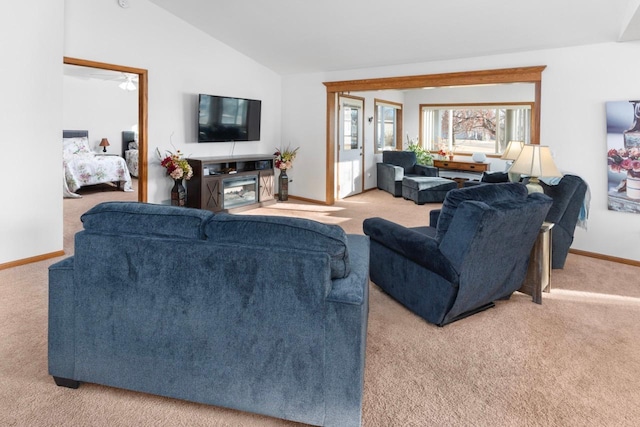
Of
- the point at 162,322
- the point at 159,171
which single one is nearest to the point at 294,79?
the point at 159,171

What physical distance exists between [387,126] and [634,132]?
20.7 feet

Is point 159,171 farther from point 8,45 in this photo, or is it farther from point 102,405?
point 102,405

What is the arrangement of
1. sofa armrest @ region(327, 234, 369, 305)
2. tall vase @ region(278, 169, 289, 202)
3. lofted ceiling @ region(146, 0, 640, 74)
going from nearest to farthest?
sofa armrest @ region(327, 234, 369, 305)
lofted ceiling @ region(146, 0, 640, 74)
tall vase @ region(278, 169, 289, 202)

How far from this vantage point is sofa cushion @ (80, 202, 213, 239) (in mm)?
1867

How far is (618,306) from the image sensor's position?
3232 mm

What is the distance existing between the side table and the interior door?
5.12m

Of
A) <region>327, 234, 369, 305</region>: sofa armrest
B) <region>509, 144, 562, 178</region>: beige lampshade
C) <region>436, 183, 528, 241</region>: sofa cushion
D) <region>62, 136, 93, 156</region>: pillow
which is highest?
<region>62, 136, 93, 156</region>: pillow

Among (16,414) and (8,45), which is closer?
(16,414)

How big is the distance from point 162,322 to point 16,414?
2.42 feet

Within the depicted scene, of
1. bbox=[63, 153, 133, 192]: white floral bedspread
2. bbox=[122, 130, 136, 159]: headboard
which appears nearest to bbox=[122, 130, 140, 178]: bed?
bbox=[122, 130, 136, 159]: headboard

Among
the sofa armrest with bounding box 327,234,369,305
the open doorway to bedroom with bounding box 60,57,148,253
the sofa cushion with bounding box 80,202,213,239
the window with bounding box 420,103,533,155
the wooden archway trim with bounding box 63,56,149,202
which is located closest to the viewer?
the sofa armrest with bounding box 327,234,369,305

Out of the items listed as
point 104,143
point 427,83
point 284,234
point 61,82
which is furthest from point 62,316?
point 104,143

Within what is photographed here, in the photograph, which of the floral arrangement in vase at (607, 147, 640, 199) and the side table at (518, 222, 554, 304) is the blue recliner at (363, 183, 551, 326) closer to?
the side table at (518, 222, 554, 304)

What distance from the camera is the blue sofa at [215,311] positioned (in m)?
1.72
